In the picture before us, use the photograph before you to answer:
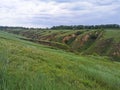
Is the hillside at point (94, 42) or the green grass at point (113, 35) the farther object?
the green grass at point (113, 35)

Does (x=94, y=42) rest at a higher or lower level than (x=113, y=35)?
lower

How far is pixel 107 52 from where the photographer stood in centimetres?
11406

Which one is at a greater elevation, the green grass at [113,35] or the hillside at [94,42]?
the green grass at [113,35]

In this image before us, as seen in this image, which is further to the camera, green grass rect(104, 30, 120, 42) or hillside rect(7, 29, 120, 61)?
green grass rect(104, 30, 120, 42)

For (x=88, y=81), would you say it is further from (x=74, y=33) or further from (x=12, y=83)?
(x=74, y=33)

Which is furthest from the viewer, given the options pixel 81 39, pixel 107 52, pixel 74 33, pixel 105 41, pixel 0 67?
pixel 74 33

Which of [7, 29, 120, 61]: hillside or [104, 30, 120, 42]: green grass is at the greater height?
[104, 30, 120, 42]: green grass

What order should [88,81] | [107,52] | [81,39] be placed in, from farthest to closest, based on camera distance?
[81,39] → [107,52] → [88,81]

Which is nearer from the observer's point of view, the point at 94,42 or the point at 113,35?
the point at 113,35

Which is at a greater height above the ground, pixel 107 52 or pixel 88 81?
pixel 88 81

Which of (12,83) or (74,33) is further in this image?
(74,33)

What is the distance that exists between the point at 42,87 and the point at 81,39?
13025 cm

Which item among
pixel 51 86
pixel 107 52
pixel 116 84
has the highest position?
pixel 51 86

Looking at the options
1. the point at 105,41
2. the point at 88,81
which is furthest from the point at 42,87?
the point at 105,41
